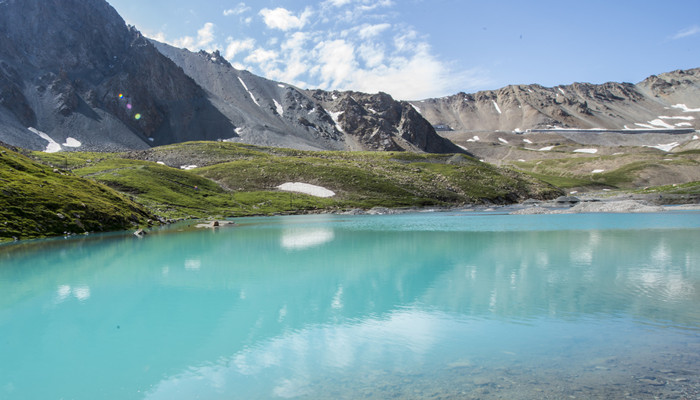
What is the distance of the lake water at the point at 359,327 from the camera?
35.9 feet

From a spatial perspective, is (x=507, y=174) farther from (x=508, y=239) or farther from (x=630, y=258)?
(x=630, y=258)

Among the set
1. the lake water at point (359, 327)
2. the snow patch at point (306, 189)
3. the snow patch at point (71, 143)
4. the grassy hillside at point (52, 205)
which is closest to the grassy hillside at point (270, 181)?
the snow patch at point (306, 189)

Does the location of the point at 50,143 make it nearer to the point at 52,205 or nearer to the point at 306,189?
the point at 306,189

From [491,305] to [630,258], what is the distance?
16.7 m

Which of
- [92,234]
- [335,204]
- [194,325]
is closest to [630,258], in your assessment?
[194,325]

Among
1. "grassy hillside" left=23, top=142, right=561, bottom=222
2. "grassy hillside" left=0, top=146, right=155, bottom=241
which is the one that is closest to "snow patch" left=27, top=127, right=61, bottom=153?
"grassy hillside" left=23, top=142, right=561, bottom=222

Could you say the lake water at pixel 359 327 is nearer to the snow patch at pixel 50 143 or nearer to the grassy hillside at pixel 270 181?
the grassy hillside at pixel 270 181

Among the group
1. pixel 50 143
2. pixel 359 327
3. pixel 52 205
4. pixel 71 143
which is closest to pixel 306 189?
pixel 52 205

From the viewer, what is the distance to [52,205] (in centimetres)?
5575

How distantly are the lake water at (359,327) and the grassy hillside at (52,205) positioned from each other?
23316 millimetres

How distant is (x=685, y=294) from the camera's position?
1884cm

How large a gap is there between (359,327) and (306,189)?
11572 cm

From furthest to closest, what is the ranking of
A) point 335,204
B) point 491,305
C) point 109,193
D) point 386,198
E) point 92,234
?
point 386,198
point 335,204
point 109,193
point 92,234
point 491,305

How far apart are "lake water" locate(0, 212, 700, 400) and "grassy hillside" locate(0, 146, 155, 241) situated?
23.3m
